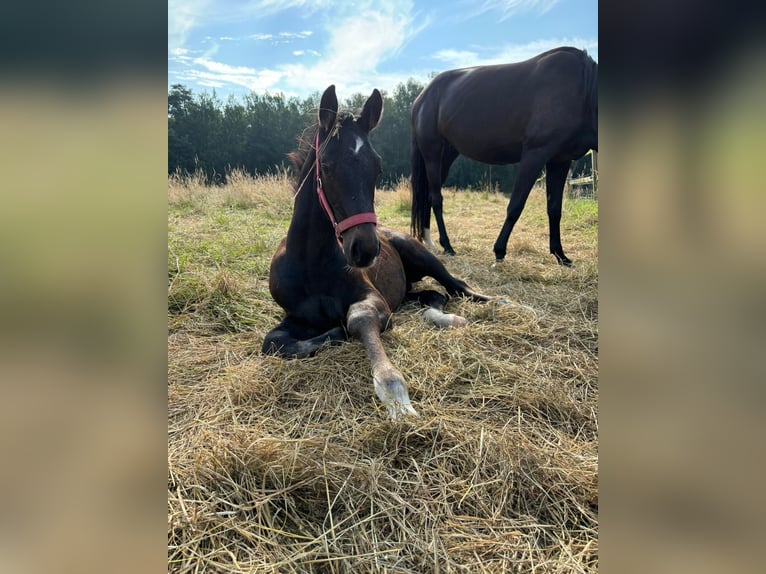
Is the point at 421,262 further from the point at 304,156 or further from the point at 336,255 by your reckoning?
the point at 304,156

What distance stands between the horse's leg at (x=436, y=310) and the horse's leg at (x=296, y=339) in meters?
0.76

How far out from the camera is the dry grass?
119 cm

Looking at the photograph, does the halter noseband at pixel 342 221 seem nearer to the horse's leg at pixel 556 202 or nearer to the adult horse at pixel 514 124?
the adult horse at pixel 514 124

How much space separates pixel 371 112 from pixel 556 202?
3338mm

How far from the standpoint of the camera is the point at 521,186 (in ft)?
16.4

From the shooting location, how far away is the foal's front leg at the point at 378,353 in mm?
1908

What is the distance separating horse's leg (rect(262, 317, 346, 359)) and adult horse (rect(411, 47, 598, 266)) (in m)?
2.92

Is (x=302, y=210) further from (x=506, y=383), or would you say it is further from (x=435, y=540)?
(x=435, y=540)
